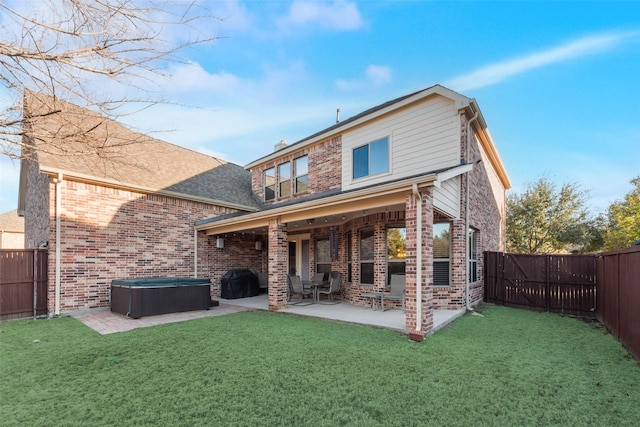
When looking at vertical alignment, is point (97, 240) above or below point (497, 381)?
above

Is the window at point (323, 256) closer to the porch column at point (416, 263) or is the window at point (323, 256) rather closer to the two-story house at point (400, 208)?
the two-story house at point (400, 208)

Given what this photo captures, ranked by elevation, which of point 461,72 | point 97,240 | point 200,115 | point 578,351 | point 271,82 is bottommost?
point 578,351

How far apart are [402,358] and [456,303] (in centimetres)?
424

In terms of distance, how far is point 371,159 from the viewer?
32.0 ft

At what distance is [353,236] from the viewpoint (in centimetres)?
967

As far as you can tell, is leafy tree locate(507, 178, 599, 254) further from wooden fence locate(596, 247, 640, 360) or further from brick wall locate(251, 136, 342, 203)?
brick wall locate(251, 136, 342, 203)

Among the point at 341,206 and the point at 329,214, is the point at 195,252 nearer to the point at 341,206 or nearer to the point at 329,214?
the point at 329,214

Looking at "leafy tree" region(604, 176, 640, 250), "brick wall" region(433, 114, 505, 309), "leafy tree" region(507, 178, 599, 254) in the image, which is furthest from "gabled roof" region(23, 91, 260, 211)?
"leafy tree" region(604, 176, 640, 250)

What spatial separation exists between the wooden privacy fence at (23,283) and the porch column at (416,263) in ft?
30.7

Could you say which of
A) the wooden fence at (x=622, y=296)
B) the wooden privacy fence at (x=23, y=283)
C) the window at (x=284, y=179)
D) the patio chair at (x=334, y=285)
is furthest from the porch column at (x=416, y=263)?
the wooden privacy fence at (x=23, y=283)

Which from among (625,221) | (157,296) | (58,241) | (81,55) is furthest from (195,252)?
(625,221)

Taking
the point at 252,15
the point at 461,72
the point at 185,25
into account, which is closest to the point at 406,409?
the point at 185,25

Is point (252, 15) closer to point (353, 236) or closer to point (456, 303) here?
point (353, 236)

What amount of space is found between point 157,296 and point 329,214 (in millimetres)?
5052
